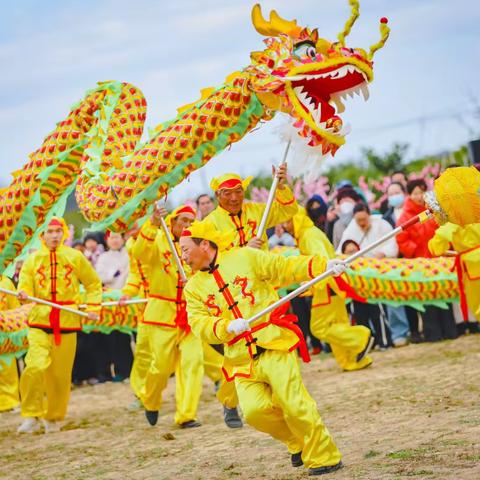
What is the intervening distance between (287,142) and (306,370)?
231 inches

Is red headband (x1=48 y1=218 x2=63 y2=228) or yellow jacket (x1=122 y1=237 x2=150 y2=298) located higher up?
red headband (x1=48 y1=218 x2=63 y2=228)

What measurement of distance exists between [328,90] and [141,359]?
458cm

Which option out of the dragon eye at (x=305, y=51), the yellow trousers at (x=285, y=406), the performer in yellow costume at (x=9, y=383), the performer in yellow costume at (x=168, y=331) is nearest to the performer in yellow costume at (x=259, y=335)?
the yellow trousers at (x=285, y=406)

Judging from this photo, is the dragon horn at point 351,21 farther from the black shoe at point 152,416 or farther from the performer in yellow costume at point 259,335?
the black shoe at point 152,416

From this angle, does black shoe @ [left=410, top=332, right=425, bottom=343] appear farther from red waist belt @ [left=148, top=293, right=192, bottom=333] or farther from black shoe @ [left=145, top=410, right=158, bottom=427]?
black shoe @ [left=145, top=410, right=158, bottom=427]

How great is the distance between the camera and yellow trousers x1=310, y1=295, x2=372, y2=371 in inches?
459

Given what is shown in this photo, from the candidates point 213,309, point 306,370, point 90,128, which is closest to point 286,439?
point 213,309

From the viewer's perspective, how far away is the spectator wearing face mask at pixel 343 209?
13680 millimetres

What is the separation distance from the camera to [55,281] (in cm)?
1087

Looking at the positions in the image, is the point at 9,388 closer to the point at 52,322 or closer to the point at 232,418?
the point at 52,322

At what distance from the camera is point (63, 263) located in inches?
429

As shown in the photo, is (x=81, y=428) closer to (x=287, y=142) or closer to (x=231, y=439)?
(x=231, y=439)

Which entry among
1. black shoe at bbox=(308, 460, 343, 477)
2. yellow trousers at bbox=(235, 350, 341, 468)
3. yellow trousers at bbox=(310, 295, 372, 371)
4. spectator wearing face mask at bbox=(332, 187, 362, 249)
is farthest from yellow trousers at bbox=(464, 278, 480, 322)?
spectator wearing face mask at bbox=(332, 187, 362, 249)

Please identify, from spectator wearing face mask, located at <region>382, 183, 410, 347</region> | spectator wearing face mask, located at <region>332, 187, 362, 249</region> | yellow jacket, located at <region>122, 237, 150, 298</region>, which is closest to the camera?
yellow jacket, located at <region>122, 237, 150, 298</region>
